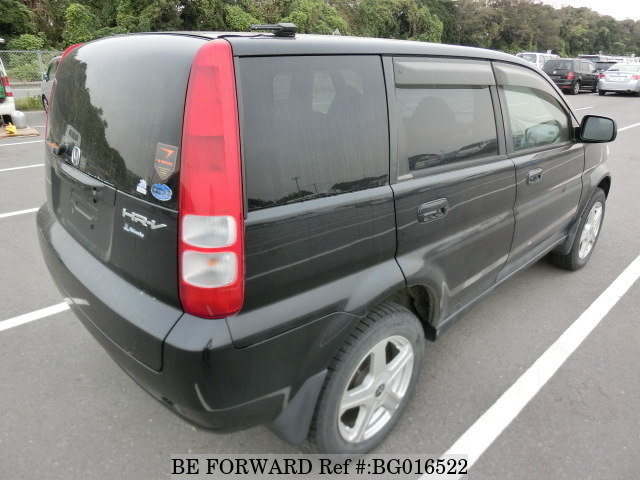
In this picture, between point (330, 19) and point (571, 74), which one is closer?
point (571, 74)

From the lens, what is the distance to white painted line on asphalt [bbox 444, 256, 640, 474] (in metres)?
2.29

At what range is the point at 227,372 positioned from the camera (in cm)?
157

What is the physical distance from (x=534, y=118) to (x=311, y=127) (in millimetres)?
1975

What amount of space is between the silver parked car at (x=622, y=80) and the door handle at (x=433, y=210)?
78.8ft

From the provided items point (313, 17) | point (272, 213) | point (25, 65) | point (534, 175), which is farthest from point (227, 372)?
point (313, 17)

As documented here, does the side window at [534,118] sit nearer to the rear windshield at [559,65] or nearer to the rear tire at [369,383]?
the rear tire at [369,383]

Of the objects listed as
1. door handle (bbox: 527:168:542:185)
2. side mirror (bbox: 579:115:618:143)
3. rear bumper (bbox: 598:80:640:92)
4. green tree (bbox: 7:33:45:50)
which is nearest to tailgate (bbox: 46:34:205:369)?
door handle (bbox: 527:168:542:185)

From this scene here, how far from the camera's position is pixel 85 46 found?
2256mm

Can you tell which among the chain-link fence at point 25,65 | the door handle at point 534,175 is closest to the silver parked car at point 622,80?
the chain-link fence at point 25,65

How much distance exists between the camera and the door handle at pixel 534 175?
286cm

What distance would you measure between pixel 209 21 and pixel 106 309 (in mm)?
20961

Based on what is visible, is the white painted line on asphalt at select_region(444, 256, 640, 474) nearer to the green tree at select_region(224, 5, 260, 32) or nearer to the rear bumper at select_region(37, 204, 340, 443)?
the rear bumper at select_region(37, 204, 340, 443)

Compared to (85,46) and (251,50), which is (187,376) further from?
(85,46)

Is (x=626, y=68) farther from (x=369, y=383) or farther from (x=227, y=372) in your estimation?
(x=227, y=372)
